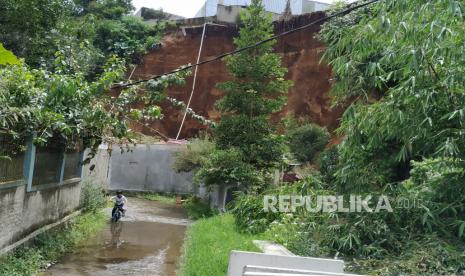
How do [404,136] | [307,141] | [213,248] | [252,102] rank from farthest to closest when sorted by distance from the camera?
[307,141] → [252,102] → [213,248] → [404,136]

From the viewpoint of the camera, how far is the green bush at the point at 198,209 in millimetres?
13498

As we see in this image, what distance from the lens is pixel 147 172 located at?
2017 cm

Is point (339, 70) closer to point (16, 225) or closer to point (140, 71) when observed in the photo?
point (16, 225)

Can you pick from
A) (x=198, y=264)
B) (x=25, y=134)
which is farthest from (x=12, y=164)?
(x=198, y=264)

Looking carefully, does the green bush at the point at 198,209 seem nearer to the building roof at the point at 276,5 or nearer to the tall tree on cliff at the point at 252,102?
the tall tree on cliff at the point at 252,102

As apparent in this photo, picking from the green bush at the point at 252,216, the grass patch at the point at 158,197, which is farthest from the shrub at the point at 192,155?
the green bush at the point at 252,216

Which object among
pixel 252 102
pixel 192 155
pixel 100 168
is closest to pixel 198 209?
pixel 192 155

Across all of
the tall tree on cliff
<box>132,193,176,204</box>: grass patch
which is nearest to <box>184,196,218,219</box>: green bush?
the tall tree on cliff

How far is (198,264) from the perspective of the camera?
6.23 meters

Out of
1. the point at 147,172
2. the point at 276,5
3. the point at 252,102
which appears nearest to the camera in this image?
the point at 252,102

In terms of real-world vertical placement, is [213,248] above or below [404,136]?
below

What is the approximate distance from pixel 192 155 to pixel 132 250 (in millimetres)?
8532

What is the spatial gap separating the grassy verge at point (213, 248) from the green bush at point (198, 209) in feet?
12.6

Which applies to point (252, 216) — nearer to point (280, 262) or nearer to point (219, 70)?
point (280, 262)
